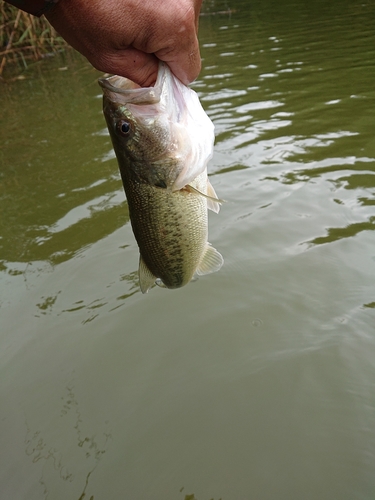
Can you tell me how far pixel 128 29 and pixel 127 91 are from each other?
0.44 m

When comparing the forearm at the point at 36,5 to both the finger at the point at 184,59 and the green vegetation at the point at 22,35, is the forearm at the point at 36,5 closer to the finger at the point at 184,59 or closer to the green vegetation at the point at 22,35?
the finger at the point at 184,59

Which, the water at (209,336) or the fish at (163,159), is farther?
the water at (209,336)

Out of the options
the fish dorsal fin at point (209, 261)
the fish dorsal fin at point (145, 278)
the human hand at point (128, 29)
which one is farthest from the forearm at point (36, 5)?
the fish dorsal fin at point (209, 261)

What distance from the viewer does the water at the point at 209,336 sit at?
2.48 metres

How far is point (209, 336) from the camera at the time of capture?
10.5 feet

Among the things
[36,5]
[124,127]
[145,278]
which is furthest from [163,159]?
[36,5]

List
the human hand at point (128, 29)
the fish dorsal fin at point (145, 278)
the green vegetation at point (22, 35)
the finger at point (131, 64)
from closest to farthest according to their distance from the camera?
the human hand at point (128, 29)
the finger at point (131, 64)
the fish dorsal fin at point (145, 278)
the green vegetation at point (22, 35)

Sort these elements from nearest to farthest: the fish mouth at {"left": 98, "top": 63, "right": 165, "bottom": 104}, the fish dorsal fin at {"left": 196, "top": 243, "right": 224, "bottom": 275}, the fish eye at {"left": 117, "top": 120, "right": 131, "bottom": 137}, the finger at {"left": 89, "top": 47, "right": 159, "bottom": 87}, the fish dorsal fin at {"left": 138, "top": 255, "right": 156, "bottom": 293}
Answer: the finger at {"left": 89, "top": 47, "right": 159, "bottom": 87} < the fish mouth at {"left": 98, "top": 63, "right": 165, "bottom": 104} < the fish eye at {"left": 117, "top": 120, "right": 131, "bottom": 137} < the fish dorsal fin at {"left": 138, "top": 255, "right": 156, "bottom": 293} < the fish dorsal fin at {"left": 196, "top": 243, "right": 224, "bottom": 275}

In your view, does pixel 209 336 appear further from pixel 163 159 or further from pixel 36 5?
pixel 36 5

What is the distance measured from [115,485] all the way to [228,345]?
3.56 feet

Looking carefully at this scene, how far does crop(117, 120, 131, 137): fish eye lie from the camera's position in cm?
201

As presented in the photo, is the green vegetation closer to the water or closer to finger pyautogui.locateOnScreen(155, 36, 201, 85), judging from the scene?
the water

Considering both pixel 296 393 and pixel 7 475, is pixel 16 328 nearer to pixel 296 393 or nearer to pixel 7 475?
pixel 7 475

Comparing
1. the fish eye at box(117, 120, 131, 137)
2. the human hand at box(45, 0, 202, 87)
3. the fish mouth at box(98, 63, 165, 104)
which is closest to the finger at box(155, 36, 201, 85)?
the human hand at box(45, 0, 202, 87)
